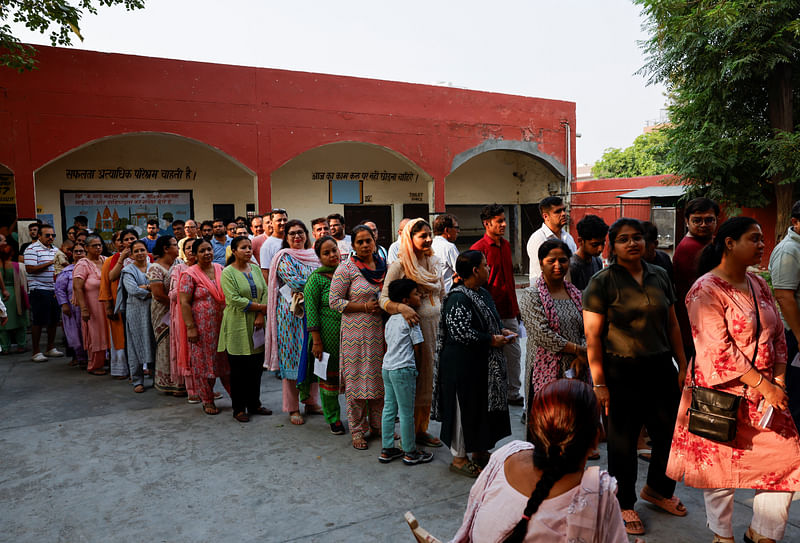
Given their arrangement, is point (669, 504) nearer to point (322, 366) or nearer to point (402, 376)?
point (402, 376)

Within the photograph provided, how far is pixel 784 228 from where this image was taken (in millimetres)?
14289

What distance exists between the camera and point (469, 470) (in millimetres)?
3758

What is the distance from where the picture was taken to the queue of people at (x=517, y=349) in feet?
5.69

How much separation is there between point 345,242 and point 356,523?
14.0ft

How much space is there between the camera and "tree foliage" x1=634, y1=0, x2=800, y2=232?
13469mm

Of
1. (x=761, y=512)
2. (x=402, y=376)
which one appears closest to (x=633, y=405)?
(x=761, y=512)

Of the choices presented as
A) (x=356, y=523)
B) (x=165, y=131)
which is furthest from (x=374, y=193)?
(x=356, y=523)

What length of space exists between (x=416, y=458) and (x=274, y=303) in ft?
6.31

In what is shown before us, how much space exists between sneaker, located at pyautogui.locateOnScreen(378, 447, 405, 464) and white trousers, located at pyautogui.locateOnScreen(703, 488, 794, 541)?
197 centimetres

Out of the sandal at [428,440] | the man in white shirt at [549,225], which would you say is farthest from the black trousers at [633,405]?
the man in white shirt at [549,225]

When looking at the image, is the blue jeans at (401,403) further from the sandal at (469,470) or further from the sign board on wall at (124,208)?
the sign board on wall at (124,208)

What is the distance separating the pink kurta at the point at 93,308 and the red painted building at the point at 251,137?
4289 mm

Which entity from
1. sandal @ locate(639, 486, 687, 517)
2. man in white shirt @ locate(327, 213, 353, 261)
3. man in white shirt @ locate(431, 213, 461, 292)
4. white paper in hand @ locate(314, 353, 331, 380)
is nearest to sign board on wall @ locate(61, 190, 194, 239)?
man in white shirt @ locate(327, 213, 353, 261)

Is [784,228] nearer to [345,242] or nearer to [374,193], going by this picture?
[374,193]
